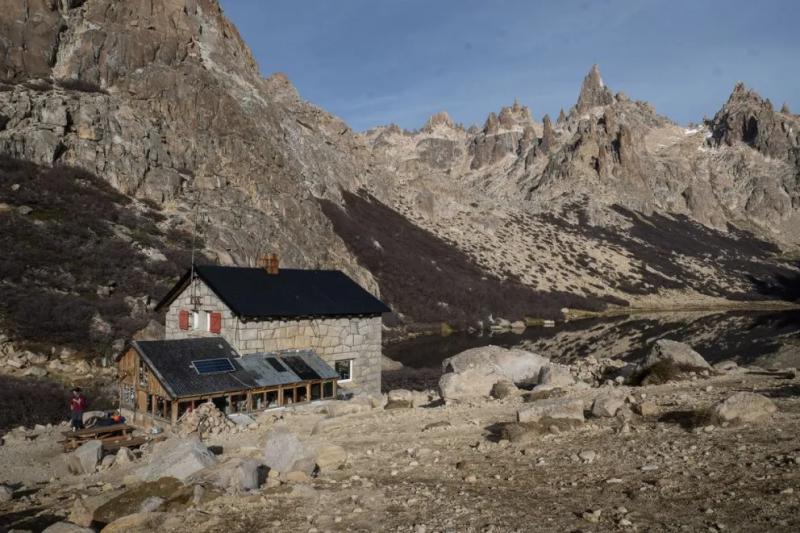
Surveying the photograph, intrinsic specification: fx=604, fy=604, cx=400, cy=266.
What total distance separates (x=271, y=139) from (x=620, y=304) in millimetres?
65678

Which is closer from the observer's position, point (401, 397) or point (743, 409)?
point (743, 409)

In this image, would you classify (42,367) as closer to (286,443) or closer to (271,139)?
(286,443)

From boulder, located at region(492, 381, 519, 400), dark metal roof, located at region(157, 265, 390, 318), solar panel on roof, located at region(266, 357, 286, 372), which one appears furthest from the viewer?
dark metal roof, located at region(157, 265, 390, 318)

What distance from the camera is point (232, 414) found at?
23.6 meters

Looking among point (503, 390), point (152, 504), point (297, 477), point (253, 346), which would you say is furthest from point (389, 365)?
point (152, 504)

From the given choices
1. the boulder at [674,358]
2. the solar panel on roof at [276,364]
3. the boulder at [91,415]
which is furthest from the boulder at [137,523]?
the boulder at [674,358]

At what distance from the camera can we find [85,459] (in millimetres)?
18578

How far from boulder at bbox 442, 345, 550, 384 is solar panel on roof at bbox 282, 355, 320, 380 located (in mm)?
6664

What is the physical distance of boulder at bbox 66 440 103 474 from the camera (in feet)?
60.8

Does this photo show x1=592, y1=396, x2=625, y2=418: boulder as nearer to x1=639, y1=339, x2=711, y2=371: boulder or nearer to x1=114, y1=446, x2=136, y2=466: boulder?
x1=639, y1=339, x2=711, y2=371: boulder

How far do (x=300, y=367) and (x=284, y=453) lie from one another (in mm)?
12937

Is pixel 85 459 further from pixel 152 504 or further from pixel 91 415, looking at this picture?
pixel 152 504

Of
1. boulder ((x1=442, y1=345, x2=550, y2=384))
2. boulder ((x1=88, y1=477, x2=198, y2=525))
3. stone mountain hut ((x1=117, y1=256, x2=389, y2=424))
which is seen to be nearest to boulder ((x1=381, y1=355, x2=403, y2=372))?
stone mountain hut ((x1=117, y1=256, x2=389, y2=424))

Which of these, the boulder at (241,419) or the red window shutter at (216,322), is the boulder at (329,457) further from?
the red window shutter at (216,322)
